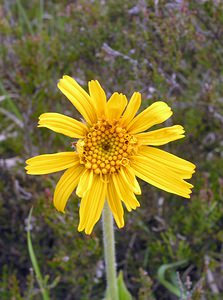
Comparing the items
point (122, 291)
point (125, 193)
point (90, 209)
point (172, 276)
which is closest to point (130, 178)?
point (125, 193)

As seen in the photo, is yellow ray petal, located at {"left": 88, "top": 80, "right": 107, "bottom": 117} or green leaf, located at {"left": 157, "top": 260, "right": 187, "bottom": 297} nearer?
yellow ray petal, located at {"left": 88, "top": 80, "right": 107, "bottom": 117}

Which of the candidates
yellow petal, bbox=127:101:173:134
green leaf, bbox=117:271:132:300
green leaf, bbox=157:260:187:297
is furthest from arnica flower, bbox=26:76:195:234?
green leaf, bbox=157:260:187:297

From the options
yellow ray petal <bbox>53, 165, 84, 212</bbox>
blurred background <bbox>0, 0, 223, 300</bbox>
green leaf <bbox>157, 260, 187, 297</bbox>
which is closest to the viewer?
yellow ray petal <bbox>53, 165, 84, 212</bbox>

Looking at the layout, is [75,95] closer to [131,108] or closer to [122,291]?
[131,108]

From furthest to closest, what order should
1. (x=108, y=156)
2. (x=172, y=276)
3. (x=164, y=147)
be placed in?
(x=164, y=147) < (x=172, y=276) < (x=108, y=156)

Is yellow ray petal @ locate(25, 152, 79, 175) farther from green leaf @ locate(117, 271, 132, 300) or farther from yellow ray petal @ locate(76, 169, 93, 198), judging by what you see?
green leaf @ locate(117, 271, 132, 300)

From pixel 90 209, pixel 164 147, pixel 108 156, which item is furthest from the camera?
pixel 164 147

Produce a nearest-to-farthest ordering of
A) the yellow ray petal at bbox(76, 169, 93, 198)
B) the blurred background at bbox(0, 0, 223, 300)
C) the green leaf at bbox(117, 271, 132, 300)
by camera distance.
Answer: the yellow ray petal at bbox(76, 169, 93, 198) < the green leaf at bbox(117, 271, 132, 300) < the blurred background at bbox(0, 0, 223, 300)
